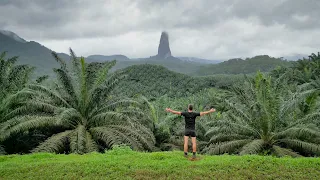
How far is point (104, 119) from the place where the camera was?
12766mm

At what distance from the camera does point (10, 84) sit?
45.0 ft

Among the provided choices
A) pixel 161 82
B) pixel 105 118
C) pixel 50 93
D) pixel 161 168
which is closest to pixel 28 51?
pixel 161 82

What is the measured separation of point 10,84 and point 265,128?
10359mm

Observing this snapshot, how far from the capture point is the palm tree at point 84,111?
1162 cm

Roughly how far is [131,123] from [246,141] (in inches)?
169

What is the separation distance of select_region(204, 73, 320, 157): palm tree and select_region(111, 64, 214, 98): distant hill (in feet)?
178

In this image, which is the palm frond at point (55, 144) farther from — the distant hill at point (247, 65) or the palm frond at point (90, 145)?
the distant hill at point (247, 65)

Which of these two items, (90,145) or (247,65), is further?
(247,65)

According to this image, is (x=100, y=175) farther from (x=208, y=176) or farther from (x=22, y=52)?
(x=22, y=52)

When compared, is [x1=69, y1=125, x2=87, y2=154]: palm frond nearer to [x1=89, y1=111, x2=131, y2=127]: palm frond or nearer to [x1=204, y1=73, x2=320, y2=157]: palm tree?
[x1=89, y1=111, x2=131, y2=127]: palm frond

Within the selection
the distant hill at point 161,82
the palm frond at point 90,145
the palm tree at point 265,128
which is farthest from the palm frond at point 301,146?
the distant hill at point 161,82

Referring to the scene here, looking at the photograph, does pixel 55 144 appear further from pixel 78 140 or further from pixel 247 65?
pixel 247 65

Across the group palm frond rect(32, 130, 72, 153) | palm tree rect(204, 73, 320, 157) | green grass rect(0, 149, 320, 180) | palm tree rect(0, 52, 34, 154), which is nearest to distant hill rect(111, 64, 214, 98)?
palm tree rect(0, 52, 34, 154)

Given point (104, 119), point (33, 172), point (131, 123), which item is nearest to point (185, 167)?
point (33, 172)
